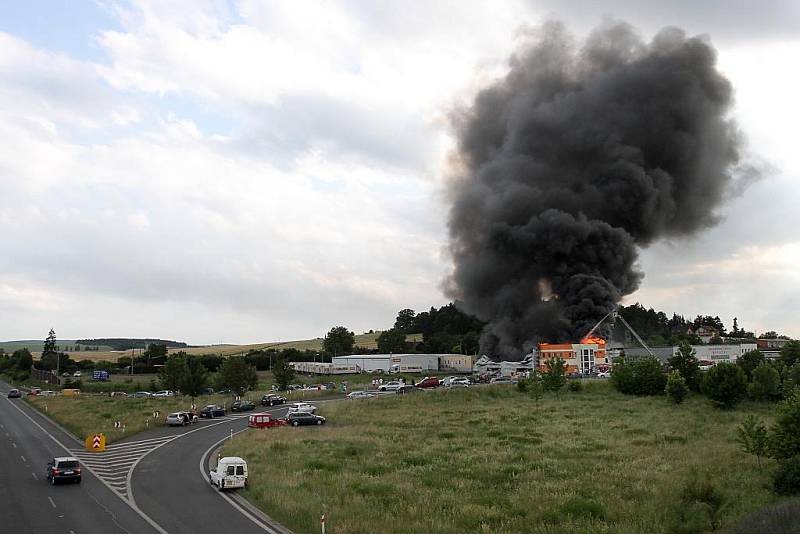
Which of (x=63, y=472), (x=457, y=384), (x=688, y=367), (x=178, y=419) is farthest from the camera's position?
(x=457, y=384)

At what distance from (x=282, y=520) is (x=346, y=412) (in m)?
38.3

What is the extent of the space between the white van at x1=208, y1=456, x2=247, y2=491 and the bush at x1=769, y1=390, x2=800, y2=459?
72.8 feet

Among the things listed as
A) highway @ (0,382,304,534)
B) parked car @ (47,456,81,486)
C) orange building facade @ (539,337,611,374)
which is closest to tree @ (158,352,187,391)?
highway @ (0,382,304,534)

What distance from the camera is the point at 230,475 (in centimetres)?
2683

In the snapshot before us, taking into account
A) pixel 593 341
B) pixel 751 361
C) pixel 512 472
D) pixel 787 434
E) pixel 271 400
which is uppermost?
pixel 593 341

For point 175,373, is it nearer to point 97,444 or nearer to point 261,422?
point 261,422

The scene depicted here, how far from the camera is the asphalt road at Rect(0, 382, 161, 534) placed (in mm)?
20688

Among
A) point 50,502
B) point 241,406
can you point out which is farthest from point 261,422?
point 50,502

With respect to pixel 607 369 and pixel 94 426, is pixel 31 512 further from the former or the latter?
pixel 607 369

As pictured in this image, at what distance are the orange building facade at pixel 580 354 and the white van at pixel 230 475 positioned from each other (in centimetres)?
7873

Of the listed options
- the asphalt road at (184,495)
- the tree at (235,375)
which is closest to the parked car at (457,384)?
the tree at (235,375)

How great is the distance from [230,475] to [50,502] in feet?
21.9

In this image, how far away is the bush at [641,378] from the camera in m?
67.1

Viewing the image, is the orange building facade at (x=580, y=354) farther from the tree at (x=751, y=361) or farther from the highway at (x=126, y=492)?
the highway at (x=126, y=492)
